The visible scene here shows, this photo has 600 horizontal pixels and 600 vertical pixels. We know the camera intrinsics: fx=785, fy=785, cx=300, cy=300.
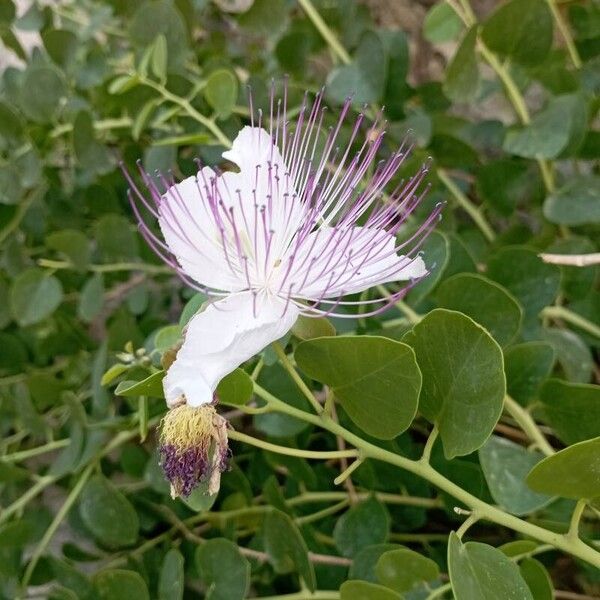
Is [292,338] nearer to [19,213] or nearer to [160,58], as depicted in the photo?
[160,58]

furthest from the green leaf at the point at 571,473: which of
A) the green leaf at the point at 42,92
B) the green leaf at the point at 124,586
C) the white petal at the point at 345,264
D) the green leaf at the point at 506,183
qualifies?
the green leaf at the point at 42,92

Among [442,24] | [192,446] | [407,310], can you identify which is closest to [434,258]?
[407,310]

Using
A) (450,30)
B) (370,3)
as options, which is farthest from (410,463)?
(370,3)

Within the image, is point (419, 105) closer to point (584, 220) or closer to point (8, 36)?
point (584, 220)

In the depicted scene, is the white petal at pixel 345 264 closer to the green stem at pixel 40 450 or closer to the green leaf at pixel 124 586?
the green leaf at pixel 124 586

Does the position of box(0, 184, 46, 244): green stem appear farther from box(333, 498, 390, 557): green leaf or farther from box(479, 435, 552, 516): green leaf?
box(479, 435, 552, 516): green leaf
